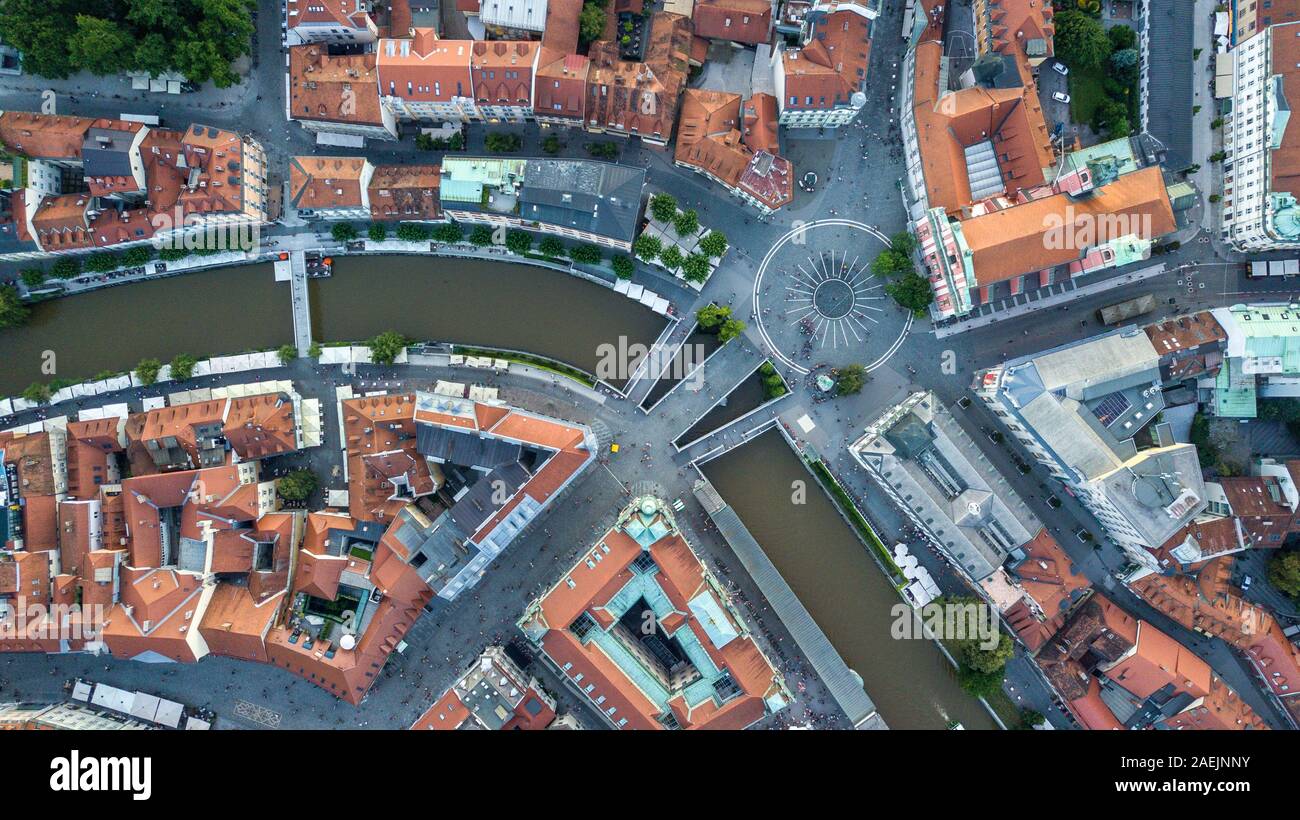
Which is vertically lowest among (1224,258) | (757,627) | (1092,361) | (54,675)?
(54,675)

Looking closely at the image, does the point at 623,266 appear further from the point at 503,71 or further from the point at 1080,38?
the point at 1080,38

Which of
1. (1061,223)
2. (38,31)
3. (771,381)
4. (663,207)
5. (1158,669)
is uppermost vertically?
(38,31)

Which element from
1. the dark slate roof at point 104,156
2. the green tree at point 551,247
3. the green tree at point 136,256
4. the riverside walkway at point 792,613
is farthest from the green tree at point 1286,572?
the dark slate roof at point 104,156

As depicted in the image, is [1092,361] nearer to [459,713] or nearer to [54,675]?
[459,713]

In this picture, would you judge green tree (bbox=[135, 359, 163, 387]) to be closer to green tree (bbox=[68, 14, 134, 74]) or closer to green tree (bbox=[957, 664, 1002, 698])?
green tree (bbox=[68, 14, 134, 74])

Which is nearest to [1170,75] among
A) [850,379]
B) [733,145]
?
[850,379]

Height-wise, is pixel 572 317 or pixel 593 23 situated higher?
pixel 593 23

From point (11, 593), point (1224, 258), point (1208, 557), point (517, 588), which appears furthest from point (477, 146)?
point (1208, 557)

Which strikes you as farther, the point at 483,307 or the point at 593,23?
the point at 483,307
